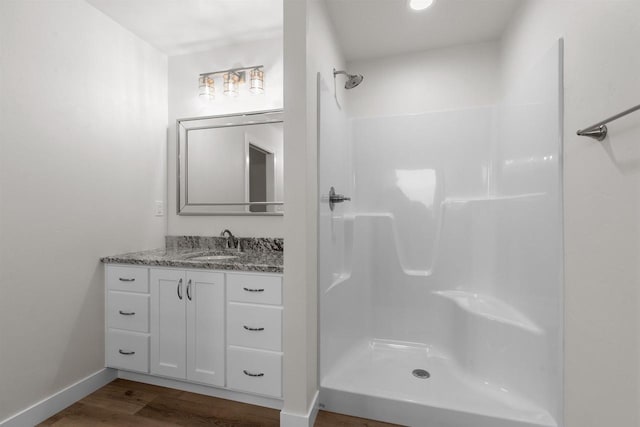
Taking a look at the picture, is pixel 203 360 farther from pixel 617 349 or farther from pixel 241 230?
pixel 617 349

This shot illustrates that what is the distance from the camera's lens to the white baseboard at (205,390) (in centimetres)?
178

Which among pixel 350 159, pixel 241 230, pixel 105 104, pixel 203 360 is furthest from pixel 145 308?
pixel 350 159

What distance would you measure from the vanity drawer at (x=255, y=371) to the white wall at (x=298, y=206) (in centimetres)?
19

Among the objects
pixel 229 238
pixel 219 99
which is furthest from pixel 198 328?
pixel 219 99

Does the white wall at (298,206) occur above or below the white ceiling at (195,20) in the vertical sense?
below

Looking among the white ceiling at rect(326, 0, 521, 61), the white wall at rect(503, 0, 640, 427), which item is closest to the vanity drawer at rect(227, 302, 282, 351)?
the white wall at rect(503, 0, 640, 427)

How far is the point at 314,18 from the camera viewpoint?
1608 millimetres

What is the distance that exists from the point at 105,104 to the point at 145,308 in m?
1.37

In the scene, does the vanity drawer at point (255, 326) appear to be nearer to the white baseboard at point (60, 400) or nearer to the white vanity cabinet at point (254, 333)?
the white vanity cabinet at point (254, 333)

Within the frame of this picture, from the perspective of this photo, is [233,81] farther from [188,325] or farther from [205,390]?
[205,390]

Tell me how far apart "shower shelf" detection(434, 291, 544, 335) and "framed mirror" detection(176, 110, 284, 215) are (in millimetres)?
1441

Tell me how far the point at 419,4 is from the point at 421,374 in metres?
2.25

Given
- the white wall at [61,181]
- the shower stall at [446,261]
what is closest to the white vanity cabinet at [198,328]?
the white wall at [61,181]

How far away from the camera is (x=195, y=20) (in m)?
2.14
